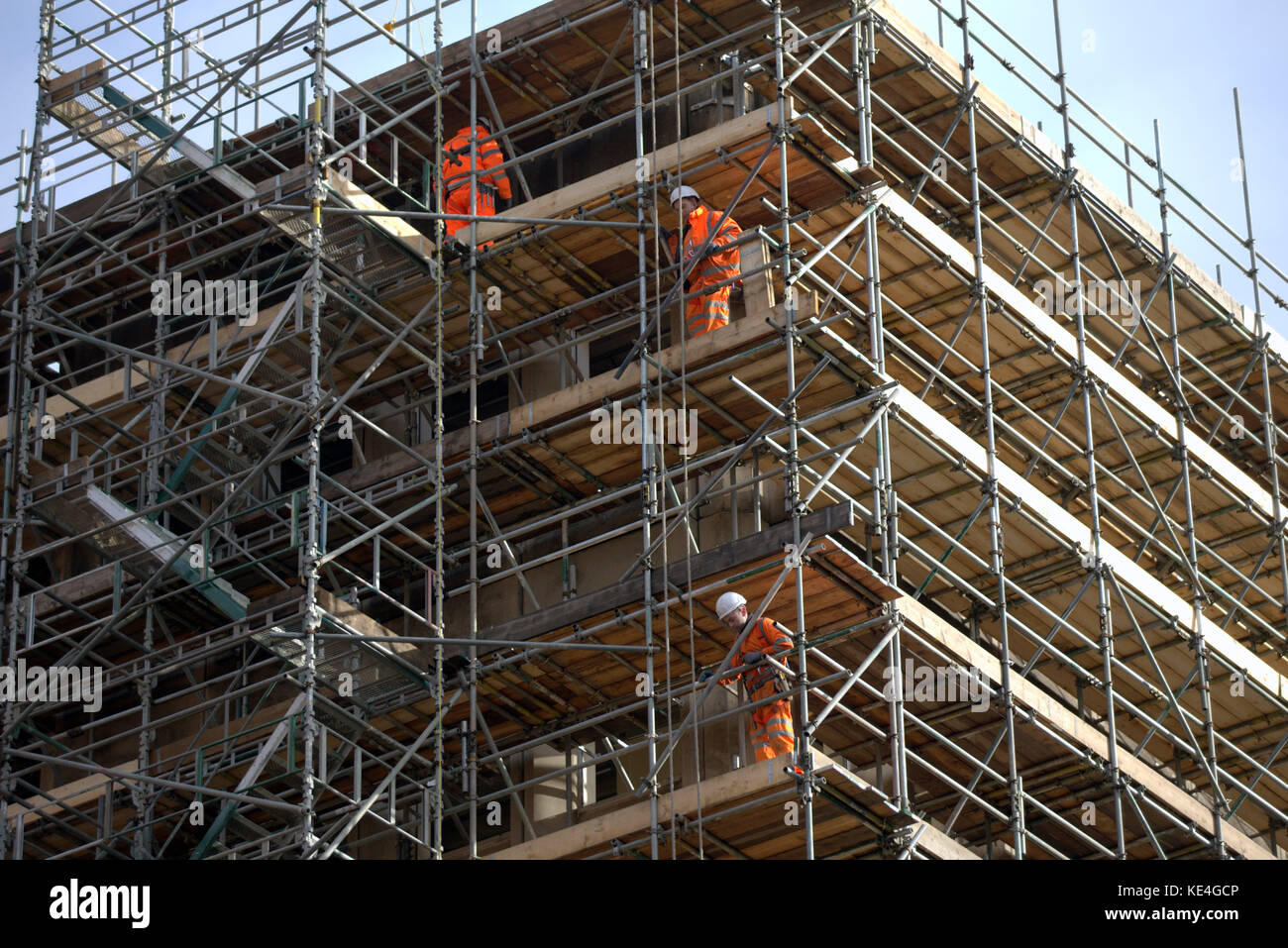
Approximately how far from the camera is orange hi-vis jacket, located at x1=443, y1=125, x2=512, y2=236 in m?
31.1

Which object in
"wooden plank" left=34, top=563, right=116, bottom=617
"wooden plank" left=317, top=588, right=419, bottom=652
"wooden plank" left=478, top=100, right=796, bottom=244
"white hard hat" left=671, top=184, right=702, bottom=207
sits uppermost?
"wooden plank" left=478, top=100, right=796, bottom=244

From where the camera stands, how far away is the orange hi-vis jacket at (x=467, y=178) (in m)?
31.1

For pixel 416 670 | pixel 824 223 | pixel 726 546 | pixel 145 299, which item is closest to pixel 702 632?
pixel 726 546

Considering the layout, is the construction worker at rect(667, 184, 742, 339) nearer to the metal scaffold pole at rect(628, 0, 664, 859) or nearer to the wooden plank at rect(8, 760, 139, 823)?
the metal scaffold pole at rect(628, 0, 664, 859)

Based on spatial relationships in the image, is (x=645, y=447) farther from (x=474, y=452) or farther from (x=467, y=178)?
(x=467, y=178)

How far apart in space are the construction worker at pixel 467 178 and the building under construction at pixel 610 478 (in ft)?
0.61

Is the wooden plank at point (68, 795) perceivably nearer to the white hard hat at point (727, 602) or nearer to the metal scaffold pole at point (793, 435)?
the white hard hat at point (727, 602)

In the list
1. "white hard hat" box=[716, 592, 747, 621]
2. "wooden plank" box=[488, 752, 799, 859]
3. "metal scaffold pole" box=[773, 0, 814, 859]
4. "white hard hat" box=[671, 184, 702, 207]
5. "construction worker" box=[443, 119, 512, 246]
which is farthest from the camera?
"construction worker" box=[443, 119, 512, 246]

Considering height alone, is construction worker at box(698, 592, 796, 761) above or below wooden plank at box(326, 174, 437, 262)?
below
